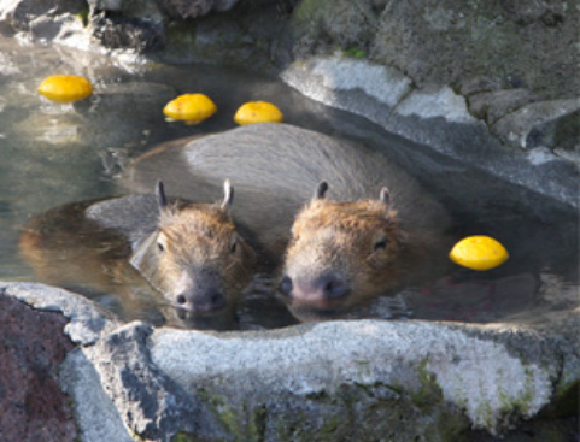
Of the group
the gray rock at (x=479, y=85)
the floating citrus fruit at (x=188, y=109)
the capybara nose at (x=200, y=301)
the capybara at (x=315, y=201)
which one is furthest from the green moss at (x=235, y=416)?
the floating citrus fruit at (x=188, y=109)

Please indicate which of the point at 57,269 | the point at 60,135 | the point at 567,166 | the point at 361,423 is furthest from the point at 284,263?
the point at 60,135

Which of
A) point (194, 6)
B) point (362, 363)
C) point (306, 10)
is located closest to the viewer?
point (362, 363)

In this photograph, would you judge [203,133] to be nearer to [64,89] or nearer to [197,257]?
[64,89]

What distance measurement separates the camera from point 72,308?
134 inches

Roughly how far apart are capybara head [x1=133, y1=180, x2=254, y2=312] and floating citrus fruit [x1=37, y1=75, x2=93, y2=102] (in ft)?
11.8

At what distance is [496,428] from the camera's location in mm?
3340

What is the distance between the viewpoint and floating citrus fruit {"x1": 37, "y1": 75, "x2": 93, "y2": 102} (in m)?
8.20

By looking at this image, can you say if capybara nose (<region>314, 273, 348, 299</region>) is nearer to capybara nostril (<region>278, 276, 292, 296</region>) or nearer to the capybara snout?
capybara nostril (<region>278, 276, 292, 296</region>)

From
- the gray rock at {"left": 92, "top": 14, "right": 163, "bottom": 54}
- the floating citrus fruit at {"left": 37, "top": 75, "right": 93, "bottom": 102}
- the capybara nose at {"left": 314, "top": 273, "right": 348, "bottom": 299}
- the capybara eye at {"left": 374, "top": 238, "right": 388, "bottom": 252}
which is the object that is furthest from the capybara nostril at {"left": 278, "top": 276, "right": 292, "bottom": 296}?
the gray rock at {"left": 92, "top": 14, "right": 163, "bottom": 54}

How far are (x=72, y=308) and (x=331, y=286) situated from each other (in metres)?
1.55

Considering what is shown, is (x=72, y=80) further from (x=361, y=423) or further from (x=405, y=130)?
(x=361, y=423)

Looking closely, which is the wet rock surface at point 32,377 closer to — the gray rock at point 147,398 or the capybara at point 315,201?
the gray rock at point 147,398

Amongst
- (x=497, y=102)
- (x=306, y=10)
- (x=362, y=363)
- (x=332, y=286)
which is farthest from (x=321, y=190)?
(x=306, y=10)

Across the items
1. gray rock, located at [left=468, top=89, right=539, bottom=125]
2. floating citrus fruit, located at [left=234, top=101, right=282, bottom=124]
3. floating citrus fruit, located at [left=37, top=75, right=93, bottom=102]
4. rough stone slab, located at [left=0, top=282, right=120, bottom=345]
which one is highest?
rough stone slab, located at [left=0, top=282, right=120, bottom=345]
